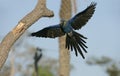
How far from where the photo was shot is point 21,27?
10773 millimetres

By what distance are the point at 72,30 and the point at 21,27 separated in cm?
139

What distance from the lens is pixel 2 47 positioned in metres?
10.7

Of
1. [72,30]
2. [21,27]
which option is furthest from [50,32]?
[21,27]

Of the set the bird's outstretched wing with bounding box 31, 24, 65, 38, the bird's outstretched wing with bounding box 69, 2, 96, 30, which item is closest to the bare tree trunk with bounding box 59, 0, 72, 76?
the bird's outstretched wing with bounding box 31, 24, 65, 38

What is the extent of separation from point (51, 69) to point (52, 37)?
208 feet

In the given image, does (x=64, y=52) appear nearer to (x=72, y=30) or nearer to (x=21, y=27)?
(x=21, y=27)

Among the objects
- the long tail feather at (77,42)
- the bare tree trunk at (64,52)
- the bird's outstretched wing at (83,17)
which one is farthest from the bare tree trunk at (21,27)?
the bare tree trunk at (64,52)

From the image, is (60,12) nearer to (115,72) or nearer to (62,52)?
(62,52)

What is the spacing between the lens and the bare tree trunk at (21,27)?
10.7m

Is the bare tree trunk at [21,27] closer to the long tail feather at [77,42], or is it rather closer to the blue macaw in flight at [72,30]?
the blue macaw in flight at [72,30]

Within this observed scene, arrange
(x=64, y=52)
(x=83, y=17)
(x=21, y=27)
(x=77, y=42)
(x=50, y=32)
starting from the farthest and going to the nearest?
(x=64, y=52), (x=21, y=27), (x=50, y=32), (x=83, y=17), (x=77, y=42)

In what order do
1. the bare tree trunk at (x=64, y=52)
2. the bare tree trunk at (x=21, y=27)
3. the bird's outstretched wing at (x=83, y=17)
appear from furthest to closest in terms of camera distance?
the bare tree trunk at (x=64, y=52) < the bare tree trunk at (x=21, y=27) < the bird's outstretched wing at (x=83, y=17)

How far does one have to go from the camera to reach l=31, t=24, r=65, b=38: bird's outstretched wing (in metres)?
10.0

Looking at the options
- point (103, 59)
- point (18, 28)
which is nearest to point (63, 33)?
point (18, 28)
